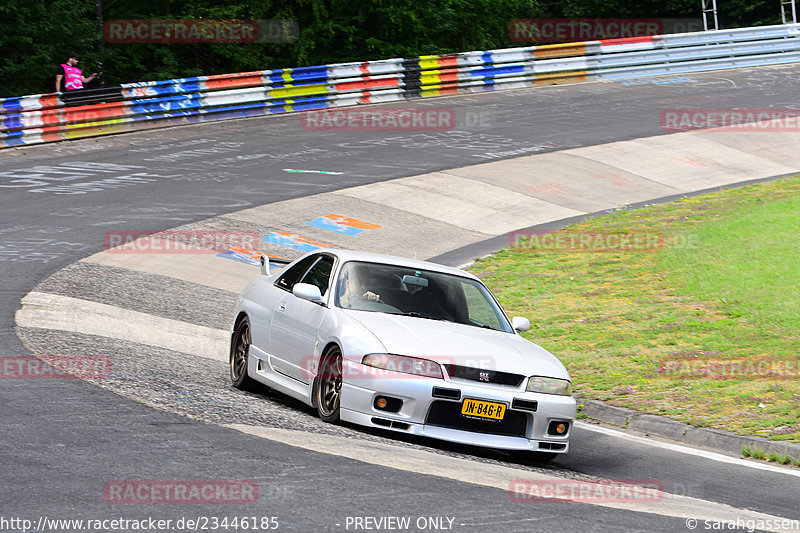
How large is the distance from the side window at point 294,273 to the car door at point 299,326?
0.05 meters

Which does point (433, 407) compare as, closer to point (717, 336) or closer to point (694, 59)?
point (717, 336)

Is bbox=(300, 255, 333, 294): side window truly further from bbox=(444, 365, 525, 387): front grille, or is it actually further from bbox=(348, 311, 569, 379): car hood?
bbox=(444, 365, 525, 387): front grille

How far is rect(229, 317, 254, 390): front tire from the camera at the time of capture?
9.43 metres

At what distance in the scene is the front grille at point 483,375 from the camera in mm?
7559

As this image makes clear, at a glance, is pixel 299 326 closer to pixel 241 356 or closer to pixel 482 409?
pixel 241 356

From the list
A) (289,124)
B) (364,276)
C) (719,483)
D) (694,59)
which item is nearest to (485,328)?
(364,276)

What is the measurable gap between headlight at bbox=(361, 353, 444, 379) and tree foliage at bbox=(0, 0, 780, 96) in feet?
89.5

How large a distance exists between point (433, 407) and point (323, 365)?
1.04 meters

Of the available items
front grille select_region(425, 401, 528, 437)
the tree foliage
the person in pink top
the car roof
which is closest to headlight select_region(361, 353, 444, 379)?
front grille select_region(425, 401, 528, 437)

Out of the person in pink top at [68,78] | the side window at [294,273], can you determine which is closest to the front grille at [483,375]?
the side window at [294,273]

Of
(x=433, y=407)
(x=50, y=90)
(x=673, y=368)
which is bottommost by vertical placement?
(x=673, y=368)

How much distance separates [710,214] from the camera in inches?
739

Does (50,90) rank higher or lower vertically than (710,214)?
higher

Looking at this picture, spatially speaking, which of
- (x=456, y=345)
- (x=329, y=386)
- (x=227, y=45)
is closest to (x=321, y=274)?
(x=329, y=386)
